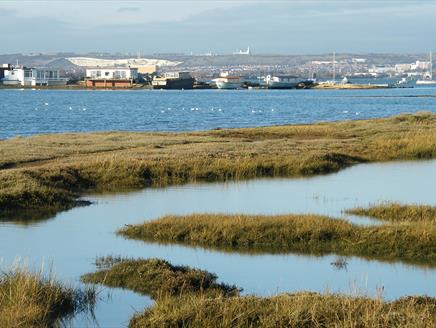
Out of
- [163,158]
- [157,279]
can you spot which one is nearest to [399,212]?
[157,279]

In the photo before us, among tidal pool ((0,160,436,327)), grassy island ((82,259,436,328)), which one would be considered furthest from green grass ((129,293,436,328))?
tidal pool ((0,160,436,327))

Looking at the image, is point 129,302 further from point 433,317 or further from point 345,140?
point 345,140

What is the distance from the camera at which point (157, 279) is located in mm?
14586

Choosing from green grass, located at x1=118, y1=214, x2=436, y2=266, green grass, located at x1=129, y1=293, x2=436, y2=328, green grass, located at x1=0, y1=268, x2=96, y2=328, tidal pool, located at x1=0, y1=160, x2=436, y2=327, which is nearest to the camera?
green grass, located at x1=129, y1=293, x2=436, y2=328

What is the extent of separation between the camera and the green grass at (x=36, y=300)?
38.0 feet

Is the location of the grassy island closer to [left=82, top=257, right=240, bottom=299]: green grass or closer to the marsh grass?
[left=82, top=257, right=240, bottom=299]: green grass

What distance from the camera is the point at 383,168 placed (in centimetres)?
3444

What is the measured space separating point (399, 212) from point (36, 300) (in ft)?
39.2

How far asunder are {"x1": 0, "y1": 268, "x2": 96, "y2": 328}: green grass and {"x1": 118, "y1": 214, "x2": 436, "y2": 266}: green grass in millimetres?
5524

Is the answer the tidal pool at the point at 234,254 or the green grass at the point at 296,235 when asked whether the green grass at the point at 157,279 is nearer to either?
the tidal pool at the point at 234,254

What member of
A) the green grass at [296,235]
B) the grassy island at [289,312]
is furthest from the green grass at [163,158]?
the grassy island at [289,312]

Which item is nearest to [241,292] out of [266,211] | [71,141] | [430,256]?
[430,256]

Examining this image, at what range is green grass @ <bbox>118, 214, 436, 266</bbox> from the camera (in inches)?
710

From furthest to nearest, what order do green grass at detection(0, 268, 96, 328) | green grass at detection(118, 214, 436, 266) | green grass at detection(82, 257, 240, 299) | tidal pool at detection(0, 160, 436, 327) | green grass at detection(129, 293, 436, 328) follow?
green grass at detection(118, 214, 436, 266)
tidal pool at detection(0, 160, 436, 327)
green grass at detection(82, 257, 240, 299)
green grass at detection(0, 268, 96, 328)
green grass at detection(129, 293, 436, 328)
